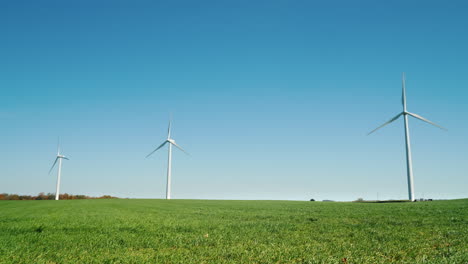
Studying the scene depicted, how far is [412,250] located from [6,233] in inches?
510

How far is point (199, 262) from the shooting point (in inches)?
282

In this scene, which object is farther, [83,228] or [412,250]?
[83,228]

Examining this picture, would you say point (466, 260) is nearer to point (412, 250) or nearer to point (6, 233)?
point (412, 250)

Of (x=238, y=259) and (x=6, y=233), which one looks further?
(x=6, y=233)

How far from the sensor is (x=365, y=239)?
9.91 meters

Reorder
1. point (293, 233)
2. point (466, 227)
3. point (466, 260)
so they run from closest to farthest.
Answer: point (466, 260), point (293, 233), point (466, 227)

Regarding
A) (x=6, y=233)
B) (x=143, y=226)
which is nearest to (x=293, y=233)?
(x=143, y=226)

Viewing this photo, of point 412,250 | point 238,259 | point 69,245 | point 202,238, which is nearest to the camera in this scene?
point 238,259

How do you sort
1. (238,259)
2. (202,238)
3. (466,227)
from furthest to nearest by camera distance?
(466,227), (202,238), (238,259)

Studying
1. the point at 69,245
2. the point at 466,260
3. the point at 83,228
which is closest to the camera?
the point at 466,260

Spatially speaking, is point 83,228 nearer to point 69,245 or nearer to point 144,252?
point 69,245

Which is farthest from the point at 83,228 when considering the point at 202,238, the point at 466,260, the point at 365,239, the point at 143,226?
the point at 466,260

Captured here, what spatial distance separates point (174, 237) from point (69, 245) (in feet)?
9.52

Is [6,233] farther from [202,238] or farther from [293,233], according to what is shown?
[293,233]
